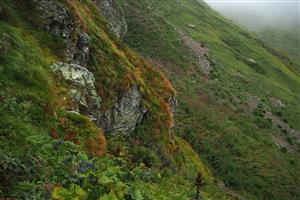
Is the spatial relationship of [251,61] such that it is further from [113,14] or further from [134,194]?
[134,194]

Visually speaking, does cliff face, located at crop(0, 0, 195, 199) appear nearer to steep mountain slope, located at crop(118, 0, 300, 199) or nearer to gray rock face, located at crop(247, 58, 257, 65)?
steep mountain slope, located at crop(118, 0, 300, 199)

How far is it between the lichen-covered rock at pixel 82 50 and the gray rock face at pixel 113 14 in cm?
2043

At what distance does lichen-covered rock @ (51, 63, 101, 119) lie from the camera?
63.4 ft

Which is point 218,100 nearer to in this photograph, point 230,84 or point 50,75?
point 230,84

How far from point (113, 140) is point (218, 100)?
41505 millimetres

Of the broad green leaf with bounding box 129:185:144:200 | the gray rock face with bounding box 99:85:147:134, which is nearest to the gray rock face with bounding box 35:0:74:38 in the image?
the gray rock face with bounding box 99:85:147:134

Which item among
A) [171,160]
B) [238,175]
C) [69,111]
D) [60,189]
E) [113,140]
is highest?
[60,189]

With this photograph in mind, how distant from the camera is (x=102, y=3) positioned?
1791 inches

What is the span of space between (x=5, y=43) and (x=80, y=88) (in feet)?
14.8

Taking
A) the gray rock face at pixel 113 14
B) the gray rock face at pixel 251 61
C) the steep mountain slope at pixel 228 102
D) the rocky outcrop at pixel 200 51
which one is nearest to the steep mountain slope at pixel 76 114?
the gray rock face at pixel 113 14

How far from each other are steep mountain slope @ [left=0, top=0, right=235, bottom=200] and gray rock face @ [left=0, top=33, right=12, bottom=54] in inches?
1.4

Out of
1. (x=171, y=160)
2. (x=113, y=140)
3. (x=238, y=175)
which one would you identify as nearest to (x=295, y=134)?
(x=238, y=175)

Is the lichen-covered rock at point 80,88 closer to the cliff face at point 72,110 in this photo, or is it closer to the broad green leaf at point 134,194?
the cliff face at point 72,110

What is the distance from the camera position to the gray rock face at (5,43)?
52.5 feet
